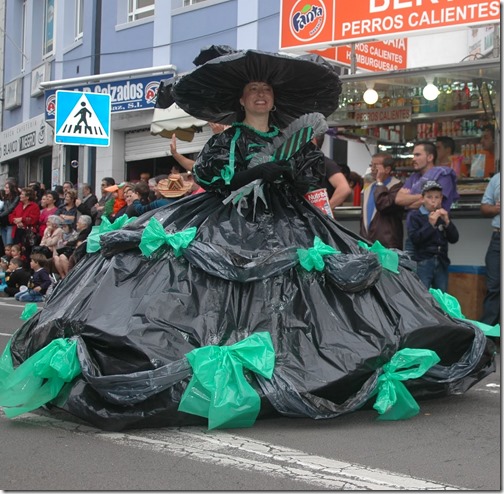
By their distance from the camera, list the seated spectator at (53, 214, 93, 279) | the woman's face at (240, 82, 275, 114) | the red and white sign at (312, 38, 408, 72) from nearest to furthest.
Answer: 1. the woman's face at (240, 82, 275, 114)
2. the red and white sign at (312, 38, 408, 72)
3. the seated spectator at (53, 214, 93, 279)

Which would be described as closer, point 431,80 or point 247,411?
point 247,411

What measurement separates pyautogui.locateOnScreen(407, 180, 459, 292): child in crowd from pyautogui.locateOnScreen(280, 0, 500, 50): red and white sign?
6.33 ft

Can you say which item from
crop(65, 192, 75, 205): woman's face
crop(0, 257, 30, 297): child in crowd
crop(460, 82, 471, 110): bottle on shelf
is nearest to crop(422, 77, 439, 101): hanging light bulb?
crop(460, 82, 471, 110): bottle on shelf

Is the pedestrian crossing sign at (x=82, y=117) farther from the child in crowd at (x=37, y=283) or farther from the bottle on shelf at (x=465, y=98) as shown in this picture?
the bottle on shelf at (x=465, y=98)

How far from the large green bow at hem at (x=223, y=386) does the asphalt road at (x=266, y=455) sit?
11cm

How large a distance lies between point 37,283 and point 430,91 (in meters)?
6.85

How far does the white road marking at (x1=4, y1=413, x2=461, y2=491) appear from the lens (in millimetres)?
3652

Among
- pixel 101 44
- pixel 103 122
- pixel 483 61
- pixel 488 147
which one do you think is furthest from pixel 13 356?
pixel 101 44

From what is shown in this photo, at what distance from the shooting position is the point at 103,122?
41.8 ft

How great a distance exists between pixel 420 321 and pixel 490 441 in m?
0.83

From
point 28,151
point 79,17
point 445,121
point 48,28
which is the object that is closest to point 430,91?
point 445,121

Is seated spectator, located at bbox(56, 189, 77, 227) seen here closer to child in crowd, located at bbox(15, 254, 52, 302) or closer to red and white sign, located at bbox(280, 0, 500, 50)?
child in crowd, located at bbox(15, 254, 52, 302)

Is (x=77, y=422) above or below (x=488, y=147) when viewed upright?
below

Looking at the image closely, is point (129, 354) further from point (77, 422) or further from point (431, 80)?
point (431, 80)
